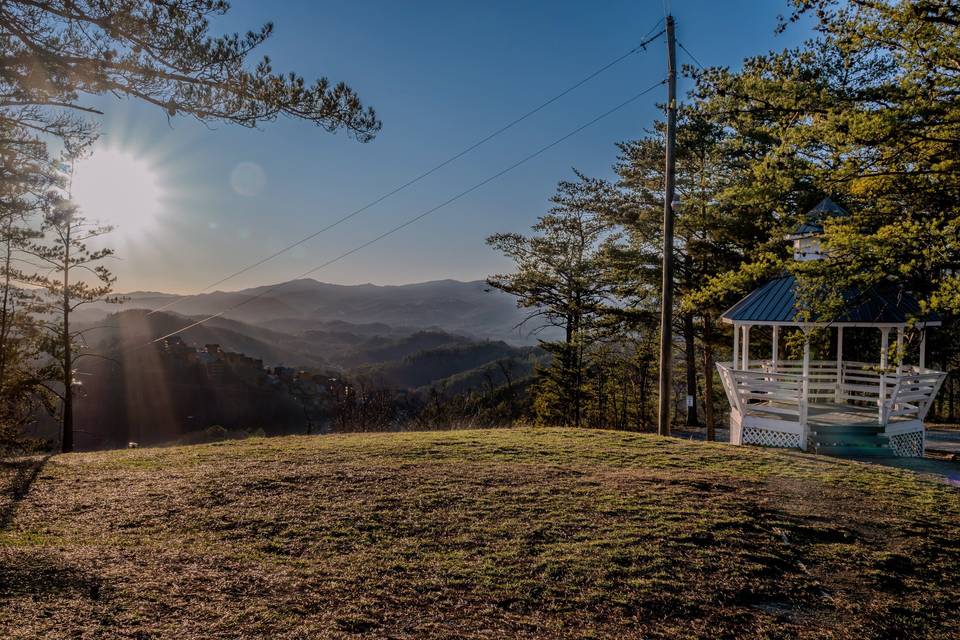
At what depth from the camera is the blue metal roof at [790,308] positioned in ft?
34.1

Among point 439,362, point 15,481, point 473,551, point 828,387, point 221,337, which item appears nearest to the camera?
point 473,551

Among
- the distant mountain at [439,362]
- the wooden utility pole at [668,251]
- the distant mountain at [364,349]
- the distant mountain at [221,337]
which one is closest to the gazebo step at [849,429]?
the wooden utility pole at [668,251]

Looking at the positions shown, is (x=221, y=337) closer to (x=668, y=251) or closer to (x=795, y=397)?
(x=668, y=251)

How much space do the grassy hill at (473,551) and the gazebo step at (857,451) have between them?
3.29 m

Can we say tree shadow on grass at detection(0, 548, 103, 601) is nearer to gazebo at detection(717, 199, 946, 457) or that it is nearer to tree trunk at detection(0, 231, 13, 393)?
gazebo at detection(717, 199, 946, 457)

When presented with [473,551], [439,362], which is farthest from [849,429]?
[439,362]

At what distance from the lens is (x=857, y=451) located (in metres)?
10.5

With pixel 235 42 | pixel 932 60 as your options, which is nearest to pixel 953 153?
pixel 932 60

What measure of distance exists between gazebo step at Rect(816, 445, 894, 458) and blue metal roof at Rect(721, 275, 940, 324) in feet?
8.24

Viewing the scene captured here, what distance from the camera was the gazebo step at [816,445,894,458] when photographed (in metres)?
10.4

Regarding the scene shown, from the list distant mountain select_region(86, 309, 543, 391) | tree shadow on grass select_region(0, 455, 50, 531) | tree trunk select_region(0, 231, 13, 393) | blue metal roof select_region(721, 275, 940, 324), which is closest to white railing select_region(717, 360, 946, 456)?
blue metal roof select_region(721, 275, 940, 324)

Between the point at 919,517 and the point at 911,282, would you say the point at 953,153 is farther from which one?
the point at 919,517

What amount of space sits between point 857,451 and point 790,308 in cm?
307

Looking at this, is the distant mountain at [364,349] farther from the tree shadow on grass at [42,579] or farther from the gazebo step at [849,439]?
the tree shadow on grass at [42,579]
